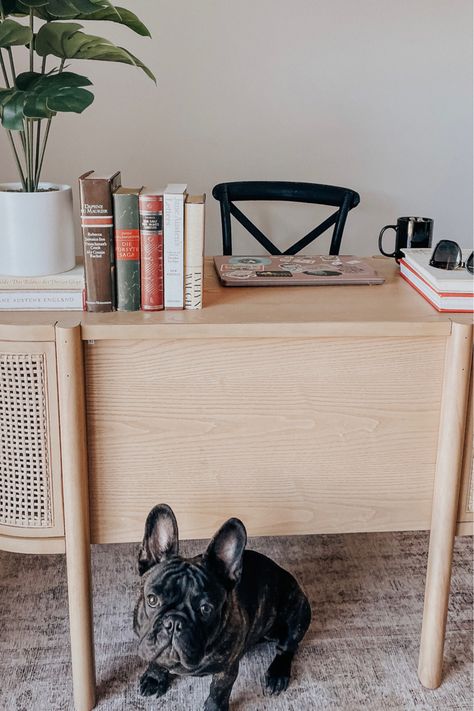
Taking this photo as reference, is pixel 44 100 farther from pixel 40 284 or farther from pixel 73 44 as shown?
pixel 40 284

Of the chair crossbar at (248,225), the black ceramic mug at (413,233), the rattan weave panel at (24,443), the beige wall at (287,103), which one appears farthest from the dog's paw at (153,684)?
the beige wall at (287,103)

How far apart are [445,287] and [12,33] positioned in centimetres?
80

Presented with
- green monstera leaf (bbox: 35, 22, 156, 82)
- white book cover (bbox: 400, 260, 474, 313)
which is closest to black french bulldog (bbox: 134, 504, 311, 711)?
white book cover (bbox: 400, 260, 474, 313)

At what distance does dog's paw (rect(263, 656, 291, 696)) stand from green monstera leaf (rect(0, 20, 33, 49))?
117cm

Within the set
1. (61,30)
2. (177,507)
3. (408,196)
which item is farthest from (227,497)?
(408,196)

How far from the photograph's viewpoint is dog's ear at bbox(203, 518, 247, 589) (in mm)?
1252

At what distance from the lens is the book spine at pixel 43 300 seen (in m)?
1.28

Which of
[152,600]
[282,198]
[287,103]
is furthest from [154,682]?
[287,103]

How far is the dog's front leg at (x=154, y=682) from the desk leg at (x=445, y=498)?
0.49 metres

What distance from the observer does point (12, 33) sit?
45.9 inches

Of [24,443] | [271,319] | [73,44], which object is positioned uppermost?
[73,44]

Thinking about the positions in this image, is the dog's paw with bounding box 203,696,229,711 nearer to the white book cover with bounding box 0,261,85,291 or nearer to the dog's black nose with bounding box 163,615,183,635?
the dog's black nose with bounding box 163,615,183,635

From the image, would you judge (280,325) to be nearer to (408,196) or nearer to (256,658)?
(256,658)

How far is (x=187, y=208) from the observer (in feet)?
4.11
